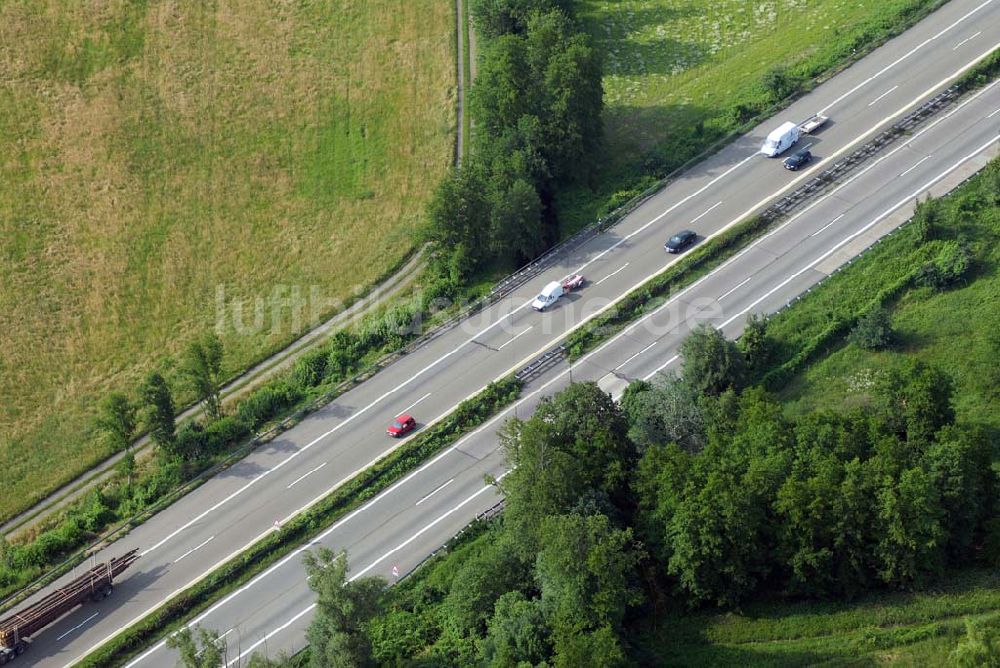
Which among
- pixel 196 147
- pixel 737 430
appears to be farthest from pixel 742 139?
pixel 196 147

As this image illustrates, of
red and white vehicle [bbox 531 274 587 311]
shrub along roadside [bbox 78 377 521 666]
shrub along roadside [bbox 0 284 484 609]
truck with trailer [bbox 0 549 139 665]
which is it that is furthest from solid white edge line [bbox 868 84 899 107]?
truck with trailer [bbox 0 549 139 665]

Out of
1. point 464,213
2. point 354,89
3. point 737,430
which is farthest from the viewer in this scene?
point 354,89

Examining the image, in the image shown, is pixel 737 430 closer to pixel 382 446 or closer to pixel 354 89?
pixel 382 446

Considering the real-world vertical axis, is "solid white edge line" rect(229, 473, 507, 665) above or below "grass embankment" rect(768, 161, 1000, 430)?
below

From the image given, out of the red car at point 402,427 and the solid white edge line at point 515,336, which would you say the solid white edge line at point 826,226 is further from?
the red car at point 402,427

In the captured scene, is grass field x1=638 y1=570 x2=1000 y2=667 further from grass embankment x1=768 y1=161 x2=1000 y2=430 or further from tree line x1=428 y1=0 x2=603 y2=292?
tree line x1=428 y1=0 x2=603 y2=292

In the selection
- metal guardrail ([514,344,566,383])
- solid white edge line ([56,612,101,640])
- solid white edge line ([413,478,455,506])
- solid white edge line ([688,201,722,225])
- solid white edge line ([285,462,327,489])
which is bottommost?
solid white edge line ([56,612,101,640])

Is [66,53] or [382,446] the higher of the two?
[66,53]
